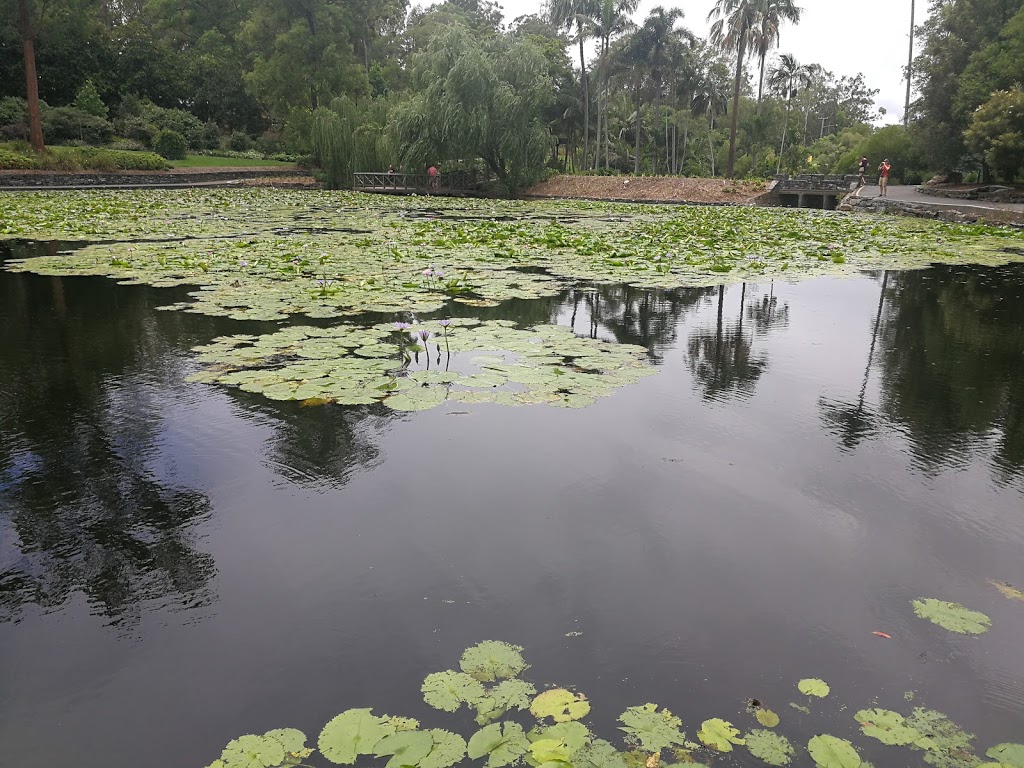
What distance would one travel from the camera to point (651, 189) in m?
27.8

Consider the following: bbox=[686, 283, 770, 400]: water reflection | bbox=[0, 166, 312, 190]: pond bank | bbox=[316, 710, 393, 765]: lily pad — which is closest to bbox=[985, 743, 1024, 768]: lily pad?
bbox=[316, 710, 393, 765]: lily pad

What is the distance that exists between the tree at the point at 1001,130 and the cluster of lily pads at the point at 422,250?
5.22m

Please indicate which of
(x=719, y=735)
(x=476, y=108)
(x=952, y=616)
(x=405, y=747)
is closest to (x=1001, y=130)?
(x=476, y=108)

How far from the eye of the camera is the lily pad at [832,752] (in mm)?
1538

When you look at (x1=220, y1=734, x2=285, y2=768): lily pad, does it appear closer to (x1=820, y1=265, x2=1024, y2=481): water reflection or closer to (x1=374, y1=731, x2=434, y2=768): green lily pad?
(x1=374, y1=731, x2=434, y2=768): green lily pad

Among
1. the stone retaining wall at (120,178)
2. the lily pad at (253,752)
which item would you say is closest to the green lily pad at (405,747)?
the lily pad at (253,752)

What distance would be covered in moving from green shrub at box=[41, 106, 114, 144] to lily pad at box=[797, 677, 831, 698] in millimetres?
32867

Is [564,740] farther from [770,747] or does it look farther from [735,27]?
[735,27]

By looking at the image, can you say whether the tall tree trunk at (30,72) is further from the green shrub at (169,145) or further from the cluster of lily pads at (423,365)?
the cluster of lily pads at (423,365)

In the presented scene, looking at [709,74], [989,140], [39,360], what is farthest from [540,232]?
[709,74]

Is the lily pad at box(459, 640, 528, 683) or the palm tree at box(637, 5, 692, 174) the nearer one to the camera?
the lily pad at box(459, 640, 528, 683)

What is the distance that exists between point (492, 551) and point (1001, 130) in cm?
2282

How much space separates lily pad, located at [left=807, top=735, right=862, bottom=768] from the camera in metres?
1.54

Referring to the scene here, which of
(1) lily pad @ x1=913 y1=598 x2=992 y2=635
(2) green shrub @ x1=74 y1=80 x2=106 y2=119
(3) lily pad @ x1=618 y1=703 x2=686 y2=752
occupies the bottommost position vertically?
(3) lily pad @ x1=618 y1=703 x2=686 y2=752
